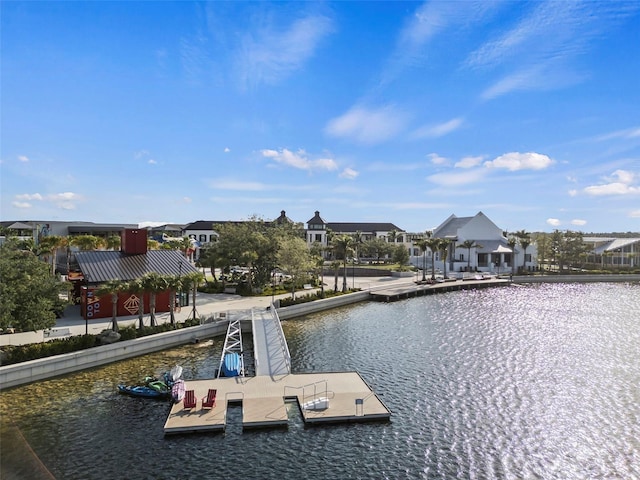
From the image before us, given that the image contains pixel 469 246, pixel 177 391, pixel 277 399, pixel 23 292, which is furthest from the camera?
pixel 469 246

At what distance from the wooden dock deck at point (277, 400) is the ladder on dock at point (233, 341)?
2736mm

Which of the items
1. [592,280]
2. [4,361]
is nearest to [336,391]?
[4,361]

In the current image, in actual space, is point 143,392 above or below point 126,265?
below

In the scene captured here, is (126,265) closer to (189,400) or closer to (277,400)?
(189,400)

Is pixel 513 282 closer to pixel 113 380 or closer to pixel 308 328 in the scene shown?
pixel 308 328

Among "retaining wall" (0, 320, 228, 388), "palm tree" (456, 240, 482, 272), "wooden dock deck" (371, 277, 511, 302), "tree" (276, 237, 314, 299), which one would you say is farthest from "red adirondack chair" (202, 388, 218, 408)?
"palm tree" (456, 240, 482, 272)

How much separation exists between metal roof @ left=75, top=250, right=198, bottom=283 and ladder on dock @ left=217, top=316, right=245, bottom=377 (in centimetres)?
745

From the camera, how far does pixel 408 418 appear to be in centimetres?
2325

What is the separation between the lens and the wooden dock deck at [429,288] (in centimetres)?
6450

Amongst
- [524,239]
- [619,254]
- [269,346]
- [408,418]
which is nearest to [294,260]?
[269,346]

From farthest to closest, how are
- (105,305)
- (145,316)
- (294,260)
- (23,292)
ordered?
(294,260)
(145,316)
(105,305)
(23,292)

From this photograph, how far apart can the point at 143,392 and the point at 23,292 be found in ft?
38.6

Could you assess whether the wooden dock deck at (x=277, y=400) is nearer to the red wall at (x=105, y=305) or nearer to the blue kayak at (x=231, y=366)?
the blue kayak at (x=231, y=366)

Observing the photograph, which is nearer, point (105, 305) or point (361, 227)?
point (105, 305)
